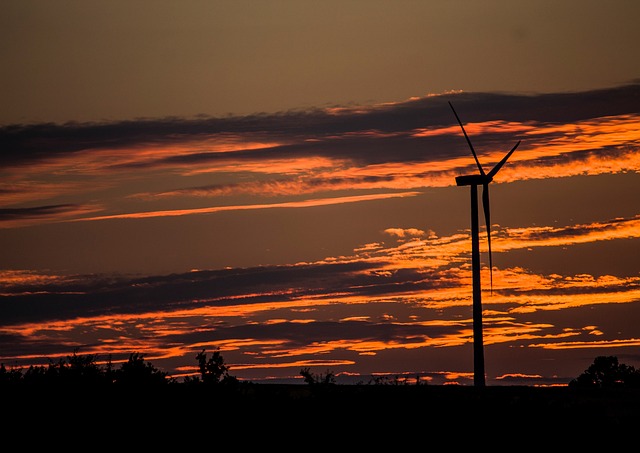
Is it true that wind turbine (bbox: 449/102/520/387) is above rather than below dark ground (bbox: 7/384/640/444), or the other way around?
above

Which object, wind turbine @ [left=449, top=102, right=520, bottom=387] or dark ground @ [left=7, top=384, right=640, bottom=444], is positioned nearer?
dark ground @ [left=7, top=384, right=640, bottom=444]

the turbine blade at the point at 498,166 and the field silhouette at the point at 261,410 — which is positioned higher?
the turbine blade at the point at 498,166

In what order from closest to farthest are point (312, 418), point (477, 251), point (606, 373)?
point (312, 418) → point (477, 251) → point (606, 373)

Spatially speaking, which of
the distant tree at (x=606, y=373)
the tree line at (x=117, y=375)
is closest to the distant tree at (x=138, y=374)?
the tree line at (x=117, y=375)

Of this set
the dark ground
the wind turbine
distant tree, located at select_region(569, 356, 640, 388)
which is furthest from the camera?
distant tree, located at select_region(569, 356, 640, 388)

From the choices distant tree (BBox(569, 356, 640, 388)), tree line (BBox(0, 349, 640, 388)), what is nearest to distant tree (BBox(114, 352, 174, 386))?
tree line (BBox(0, 349, 640, 388))

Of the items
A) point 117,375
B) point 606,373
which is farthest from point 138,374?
point 606,373

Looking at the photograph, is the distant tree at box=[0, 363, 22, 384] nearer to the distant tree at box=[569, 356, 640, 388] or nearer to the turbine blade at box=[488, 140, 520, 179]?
the turbine blade at box=[488, 140, 520, 179]

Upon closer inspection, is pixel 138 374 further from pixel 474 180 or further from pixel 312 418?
pixel 474 180

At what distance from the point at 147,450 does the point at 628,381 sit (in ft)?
342

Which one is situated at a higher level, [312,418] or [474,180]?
[474,180]

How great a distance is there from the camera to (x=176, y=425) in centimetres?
6212

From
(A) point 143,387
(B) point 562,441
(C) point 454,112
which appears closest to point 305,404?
(A) point 143,387

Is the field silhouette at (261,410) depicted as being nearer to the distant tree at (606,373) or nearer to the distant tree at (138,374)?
the distant tree at (138,374)
